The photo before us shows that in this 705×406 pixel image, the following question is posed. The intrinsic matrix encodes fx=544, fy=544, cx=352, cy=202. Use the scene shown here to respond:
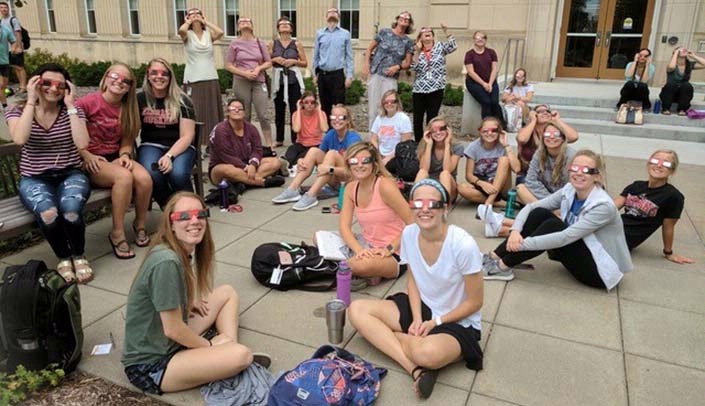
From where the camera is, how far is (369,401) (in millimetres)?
2750

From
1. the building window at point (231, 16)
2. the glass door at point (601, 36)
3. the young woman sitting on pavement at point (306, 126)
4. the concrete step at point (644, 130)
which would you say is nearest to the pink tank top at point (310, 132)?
the young woman sitting on pavement at point (306, 126)

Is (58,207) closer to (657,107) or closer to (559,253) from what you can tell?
(559,253)

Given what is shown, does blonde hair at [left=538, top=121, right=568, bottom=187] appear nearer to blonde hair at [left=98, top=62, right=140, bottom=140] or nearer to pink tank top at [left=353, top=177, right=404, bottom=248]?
pink tank top at [left=353, top=177, right=404, bottom=248]

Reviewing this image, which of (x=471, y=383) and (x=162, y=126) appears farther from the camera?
(x=162, y=126)

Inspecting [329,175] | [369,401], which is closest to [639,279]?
[369,401]

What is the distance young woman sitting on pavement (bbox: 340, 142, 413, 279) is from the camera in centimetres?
398

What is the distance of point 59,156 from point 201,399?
8.40 ft

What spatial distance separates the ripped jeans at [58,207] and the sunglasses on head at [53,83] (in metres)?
0.67

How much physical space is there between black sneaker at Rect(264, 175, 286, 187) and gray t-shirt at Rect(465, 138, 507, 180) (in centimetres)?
234

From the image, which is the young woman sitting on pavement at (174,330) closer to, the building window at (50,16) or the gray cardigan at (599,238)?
the gray cardigan at (599,238)

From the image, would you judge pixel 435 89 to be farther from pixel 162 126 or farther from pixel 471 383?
pixel 471 383

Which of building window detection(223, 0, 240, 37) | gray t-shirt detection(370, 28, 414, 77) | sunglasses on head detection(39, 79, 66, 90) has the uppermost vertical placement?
building window detection(223, 0, 240, 37)

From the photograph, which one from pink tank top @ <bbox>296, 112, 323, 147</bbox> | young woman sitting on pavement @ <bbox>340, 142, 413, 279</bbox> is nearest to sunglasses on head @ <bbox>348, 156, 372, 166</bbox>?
young woman sitting on pavement @ <bbox>340, 142, 413, 279</bbox>

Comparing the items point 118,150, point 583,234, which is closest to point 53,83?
point 118,150
